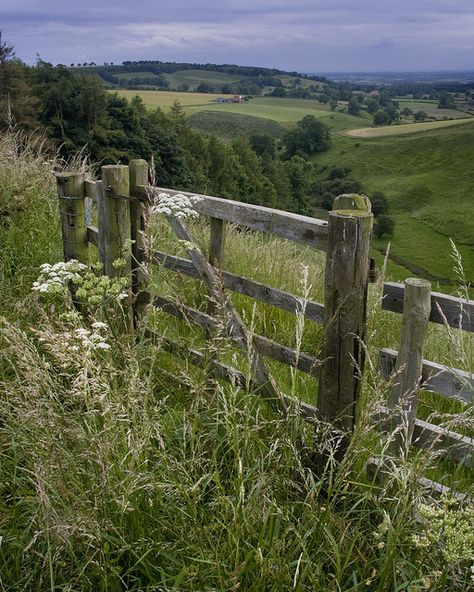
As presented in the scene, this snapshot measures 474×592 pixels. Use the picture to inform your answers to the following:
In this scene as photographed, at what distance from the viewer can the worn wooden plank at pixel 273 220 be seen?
11.6 ft

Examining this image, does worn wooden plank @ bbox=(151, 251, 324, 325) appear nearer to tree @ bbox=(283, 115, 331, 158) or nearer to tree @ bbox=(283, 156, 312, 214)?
tree @ bbox=(283, 156, 312, 214)

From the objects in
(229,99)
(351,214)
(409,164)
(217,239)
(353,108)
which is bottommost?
(409,164)

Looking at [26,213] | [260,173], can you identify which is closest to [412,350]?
[26,213]

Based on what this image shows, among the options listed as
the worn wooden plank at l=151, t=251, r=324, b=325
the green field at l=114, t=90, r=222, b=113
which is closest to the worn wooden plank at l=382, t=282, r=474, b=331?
the worn wooden plank at l=151, t=251, r=324, b=325

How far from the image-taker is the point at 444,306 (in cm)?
321

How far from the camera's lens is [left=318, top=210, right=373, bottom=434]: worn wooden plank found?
3156 millimetres

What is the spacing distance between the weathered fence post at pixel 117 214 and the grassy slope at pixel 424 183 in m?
70.7

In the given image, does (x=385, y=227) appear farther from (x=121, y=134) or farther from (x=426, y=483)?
(x=426, y=483)

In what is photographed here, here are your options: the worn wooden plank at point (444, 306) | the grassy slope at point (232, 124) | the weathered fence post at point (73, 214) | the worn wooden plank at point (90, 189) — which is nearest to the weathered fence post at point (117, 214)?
the worn wooden plank at point (90, 189)

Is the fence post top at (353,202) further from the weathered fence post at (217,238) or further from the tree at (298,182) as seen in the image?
the tree at (298,182)

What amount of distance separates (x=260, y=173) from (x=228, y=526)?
299ft

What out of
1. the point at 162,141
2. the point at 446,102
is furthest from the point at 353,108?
the point at 162,141

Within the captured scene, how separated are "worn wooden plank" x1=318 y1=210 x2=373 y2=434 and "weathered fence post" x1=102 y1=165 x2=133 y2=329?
210 centimetres

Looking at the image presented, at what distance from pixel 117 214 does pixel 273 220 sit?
1.76 m
